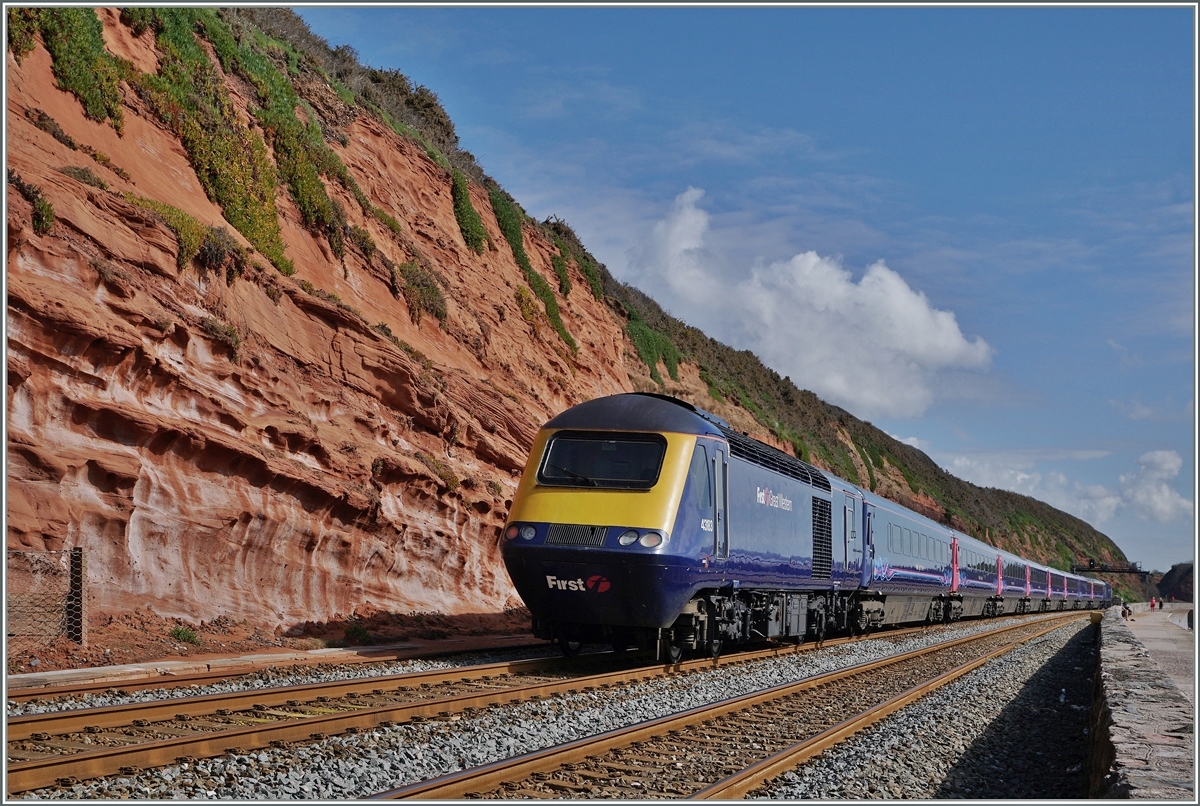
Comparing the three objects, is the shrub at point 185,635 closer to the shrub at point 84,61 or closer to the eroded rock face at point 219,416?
the eroded rock face at point 219,416

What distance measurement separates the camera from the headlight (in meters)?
13.4

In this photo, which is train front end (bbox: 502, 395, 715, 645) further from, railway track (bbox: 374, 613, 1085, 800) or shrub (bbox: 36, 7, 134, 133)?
shrub (bbox: 36, 7, 134, 133)

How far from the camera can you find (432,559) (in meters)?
21.8

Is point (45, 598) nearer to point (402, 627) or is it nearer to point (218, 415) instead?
point (218, 415)

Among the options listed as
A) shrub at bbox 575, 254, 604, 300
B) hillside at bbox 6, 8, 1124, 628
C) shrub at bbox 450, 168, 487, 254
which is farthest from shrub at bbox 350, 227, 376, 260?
shrub at bbox 575, 254, 604, 300

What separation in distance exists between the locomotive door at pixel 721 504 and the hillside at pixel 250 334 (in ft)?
23.8

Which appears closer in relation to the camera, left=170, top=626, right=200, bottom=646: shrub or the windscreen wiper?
the windscreen wiper

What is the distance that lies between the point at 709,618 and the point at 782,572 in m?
2.62

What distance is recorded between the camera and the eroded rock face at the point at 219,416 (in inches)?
580

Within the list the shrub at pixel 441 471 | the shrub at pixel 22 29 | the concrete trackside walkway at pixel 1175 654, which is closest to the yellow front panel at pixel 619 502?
the shrub at pixel 441 471

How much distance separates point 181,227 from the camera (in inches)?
730

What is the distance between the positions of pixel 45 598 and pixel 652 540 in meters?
7.67

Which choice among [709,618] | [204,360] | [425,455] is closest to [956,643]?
[709,618]

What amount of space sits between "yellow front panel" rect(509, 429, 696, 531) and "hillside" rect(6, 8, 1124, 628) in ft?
18.2
